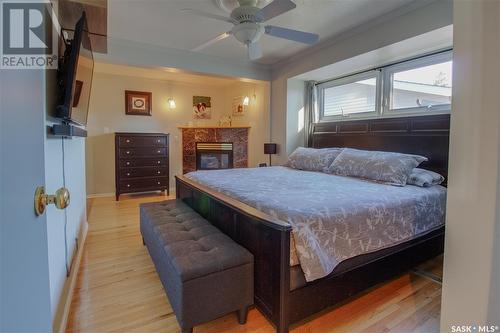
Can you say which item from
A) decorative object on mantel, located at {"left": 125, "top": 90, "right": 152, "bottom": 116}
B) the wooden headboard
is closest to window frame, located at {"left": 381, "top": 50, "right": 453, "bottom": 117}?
the wooden headboard

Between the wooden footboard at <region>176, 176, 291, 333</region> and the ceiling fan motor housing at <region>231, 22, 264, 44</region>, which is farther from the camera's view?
the ceiling fan motor housing at <region>231, 22, 264, 44</region>

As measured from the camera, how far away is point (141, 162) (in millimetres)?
5020

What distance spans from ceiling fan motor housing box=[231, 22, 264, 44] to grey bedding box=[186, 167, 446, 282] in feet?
4.42

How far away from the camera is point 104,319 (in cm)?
164

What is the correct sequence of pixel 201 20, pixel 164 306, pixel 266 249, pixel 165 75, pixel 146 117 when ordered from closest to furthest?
pixel 266 249
pixel 164 306
pixel 201 20
pixel 165 75
pixel 146 117

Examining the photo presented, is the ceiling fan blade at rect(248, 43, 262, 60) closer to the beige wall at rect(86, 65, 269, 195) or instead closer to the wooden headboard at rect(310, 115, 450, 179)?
the wooden headboard at rect(310, 115, 450, 179)

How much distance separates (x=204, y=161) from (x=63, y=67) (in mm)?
4474

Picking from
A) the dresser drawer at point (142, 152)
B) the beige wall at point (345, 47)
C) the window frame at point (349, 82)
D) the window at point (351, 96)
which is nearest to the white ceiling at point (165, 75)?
the beige wall at point (345, 47)

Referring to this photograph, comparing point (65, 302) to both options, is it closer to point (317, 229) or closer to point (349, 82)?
point (317, 229)

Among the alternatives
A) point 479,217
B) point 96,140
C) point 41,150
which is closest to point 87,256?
point 41,150

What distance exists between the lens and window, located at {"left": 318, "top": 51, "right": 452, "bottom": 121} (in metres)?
2.96

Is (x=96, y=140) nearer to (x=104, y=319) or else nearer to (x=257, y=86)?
(x=257, y=86)

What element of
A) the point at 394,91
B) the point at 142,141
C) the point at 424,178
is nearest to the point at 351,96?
the point at 394,91

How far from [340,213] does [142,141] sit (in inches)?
170
